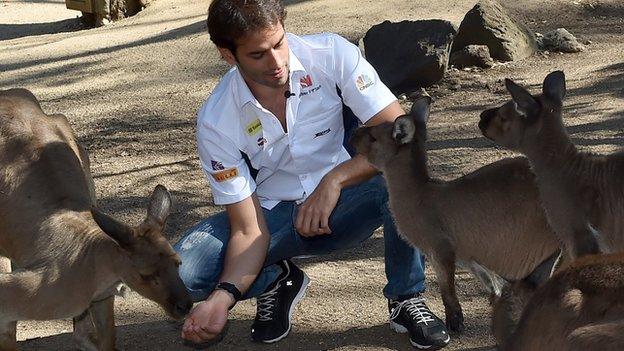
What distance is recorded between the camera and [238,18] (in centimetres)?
482

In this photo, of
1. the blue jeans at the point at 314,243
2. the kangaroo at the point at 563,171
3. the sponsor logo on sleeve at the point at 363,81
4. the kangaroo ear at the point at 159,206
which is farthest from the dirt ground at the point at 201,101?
the sponsor logo on sleeve at the point at 363,81

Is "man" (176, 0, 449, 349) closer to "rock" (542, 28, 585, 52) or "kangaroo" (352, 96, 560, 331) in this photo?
"kangaroo" (352, 96, 560, 331)

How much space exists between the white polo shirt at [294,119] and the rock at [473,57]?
12.9 feet

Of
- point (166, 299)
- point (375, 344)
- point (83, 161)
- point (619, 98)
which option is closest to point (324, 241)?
point (375, 344)

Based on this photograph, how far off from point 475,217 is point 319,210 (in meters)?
0.79

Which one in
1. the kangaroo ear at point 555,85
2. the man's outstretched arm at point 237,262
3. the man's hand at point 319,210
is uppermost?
the kangaroo ear at point 555,85

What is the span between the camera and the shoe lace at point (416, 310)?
511 cm

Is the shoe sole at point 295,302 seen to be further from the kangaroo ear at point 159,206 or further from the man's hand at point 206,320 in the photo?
the kangaroo ear at point 159,206

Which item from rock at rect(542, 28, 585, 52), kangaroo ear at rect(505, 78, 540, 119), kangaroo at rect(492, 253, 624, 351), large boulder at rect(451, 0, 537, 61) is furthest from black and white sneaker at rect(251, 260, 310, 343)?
rock at rect(542, 28, 585, 52)

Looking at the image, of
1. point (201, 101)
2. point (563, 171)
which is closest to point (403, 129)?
point (563, 171)

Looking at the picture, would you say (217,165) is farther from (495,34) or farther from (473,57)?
(495,34)

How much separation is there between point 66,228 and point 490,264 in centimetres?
207

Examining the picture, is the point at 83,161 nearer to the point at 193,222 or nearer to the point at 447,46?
the point at 193,222

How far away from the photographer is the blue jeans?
→ 5273mm
